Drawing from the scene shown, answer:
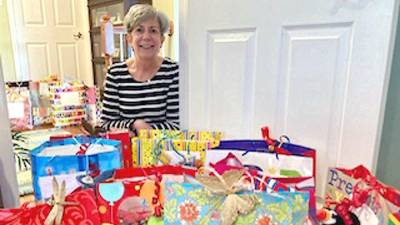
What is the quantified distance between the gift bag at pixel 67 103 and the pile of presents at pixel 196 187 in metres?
2.26

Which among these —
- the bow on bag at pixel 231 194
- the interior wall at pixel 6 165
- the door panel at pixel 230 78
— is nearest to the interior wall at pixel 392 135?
the door panel at pixel 230 78

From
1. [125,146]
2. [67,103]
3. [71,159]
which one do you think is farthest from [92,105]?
[71,159]

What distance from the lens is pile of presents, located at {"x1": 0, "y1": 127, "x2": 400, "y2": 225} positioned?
Result: 663 mm

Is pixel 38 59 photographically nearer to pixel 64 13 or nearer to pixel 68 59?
pixel 68 59

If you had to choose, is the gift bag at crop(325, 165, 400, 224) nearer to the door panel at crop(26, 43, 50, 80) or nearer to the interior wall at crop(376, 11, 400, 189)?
the interior wall at crop(376, 11, 400, 189)

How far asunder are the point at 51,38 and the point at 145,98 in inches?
125

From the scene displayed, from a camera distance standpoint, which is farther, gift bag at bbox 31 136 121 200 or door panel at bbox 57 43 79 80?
door panel at bbox 57 43 79 80

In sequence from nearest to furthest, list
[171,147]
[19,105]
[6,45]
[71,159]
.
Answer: [71,159]
[171,147]
[19,105]
[6,45]

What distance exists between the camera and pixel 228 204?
0.65 m

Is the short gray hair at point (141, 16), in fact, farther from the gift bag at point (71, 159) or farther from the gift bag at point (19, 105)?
the gift bag at point (19, 105)

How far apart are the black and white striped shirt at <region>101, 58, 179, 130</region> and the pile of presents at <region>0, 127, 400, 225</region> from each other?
46 cm

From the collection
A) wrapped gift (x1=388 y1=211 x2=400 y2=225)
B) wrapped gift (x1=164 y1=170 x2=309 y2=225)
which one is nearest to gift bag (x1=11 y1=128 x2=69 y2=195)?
wrapped gift (x1=164 y1=170 x2=309 y2=225)

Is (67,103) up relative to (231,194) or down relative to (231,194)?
down

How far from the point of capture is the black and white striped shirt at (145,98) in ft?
4.79
